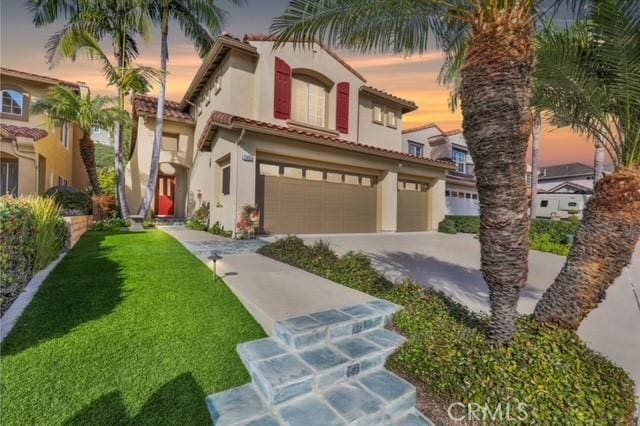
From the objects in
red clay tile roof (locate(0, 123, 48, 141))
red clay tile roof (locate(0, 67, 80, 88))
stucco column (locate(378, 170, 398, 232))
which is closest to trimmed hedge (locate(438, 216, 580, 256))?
stucco column (locate(378, 170, 398, 232))

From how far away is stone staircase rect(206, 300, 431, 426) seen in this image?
2.36 m

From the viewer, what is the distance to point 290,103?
1303 centimetres

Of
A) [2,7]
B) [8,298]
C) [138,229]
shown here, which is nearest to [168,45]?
[138,229]

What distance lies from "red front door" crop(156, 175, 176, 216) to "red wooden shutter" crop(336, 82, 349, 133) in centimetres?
1063

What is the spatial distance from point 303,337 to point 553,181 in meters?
50.8

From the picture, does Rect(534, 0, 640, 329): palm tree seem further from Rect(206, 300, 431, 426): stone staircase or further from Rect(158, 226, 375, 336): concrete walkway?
Rect(158, 226, 375, 336): concrete walkway

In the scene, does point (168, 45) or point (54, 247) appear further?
point (168, 45)

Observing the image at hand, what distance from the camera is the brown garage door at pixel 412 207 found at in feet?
50.1

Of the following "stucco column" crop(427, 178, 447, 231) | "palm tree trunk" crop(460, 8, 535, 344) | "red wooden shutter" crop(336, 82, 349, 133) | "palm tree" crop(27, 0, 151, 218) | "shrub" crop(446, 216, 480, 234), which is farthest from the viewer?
"shrub" crop(446, 216, 480, 234)

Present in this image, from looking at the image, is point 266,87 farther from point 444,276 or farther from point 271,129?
point 444,276

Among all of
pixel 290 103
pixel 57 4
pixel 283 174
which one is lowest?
pixel 283 174

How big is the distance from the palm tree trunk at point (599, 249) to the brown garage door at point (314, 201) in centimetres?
912

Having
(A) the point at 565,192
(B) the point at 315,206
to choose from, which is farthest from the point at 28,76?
(A) the point at 565,192

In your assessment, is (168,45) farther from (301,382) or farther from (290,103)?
(301,382)
